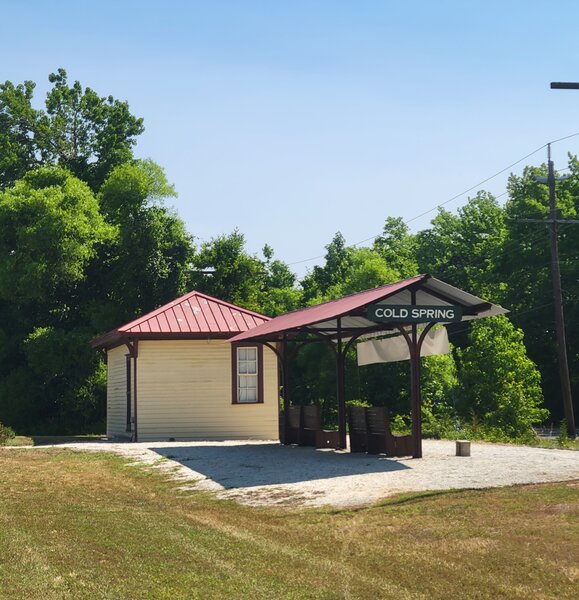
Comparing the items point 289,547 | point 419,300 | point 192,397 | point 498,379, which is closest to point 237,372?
point 192,397

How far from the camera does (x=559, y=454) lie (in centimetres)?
1869

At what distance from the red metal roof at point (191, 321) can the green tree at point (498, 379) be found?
14596mm

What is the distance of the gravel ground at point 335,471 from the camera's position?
13609 millimetres

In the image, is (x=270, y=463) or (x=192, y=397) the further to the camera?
(x=192, y=397)

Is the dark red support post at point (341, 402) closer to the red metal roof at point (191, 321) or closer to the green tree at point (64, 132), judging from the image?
the red metal roof at point (191, 321)

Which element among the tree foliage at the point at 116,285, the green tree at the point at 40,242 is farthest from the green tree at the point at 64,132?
the green tree at the point at 40,242

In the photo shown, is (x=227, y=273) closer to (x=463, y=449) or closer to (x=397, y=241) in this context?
(x=463, y=449)

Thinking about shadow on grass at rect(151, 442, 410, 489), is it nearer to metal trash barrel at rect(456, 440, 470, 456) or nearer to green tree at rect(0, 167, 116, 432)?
metal trash barrel at rect(456, 440, 470, 456)

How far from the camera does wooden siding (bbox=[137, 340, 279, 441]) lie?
25.4 metres

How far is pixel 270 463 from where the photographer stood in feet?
58.2

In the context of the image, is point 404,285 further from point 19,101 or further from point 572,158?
point 572,158

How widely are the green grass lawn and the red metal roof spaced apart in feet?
36.7

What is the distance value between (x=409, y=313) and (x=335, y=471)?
3172 millimetres

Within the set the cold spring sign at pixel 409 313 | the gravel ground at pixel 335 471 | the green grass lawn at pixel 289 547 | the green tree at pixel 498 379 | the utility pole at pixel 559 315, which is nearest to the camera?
the green grass lawn at pixel 289 547
